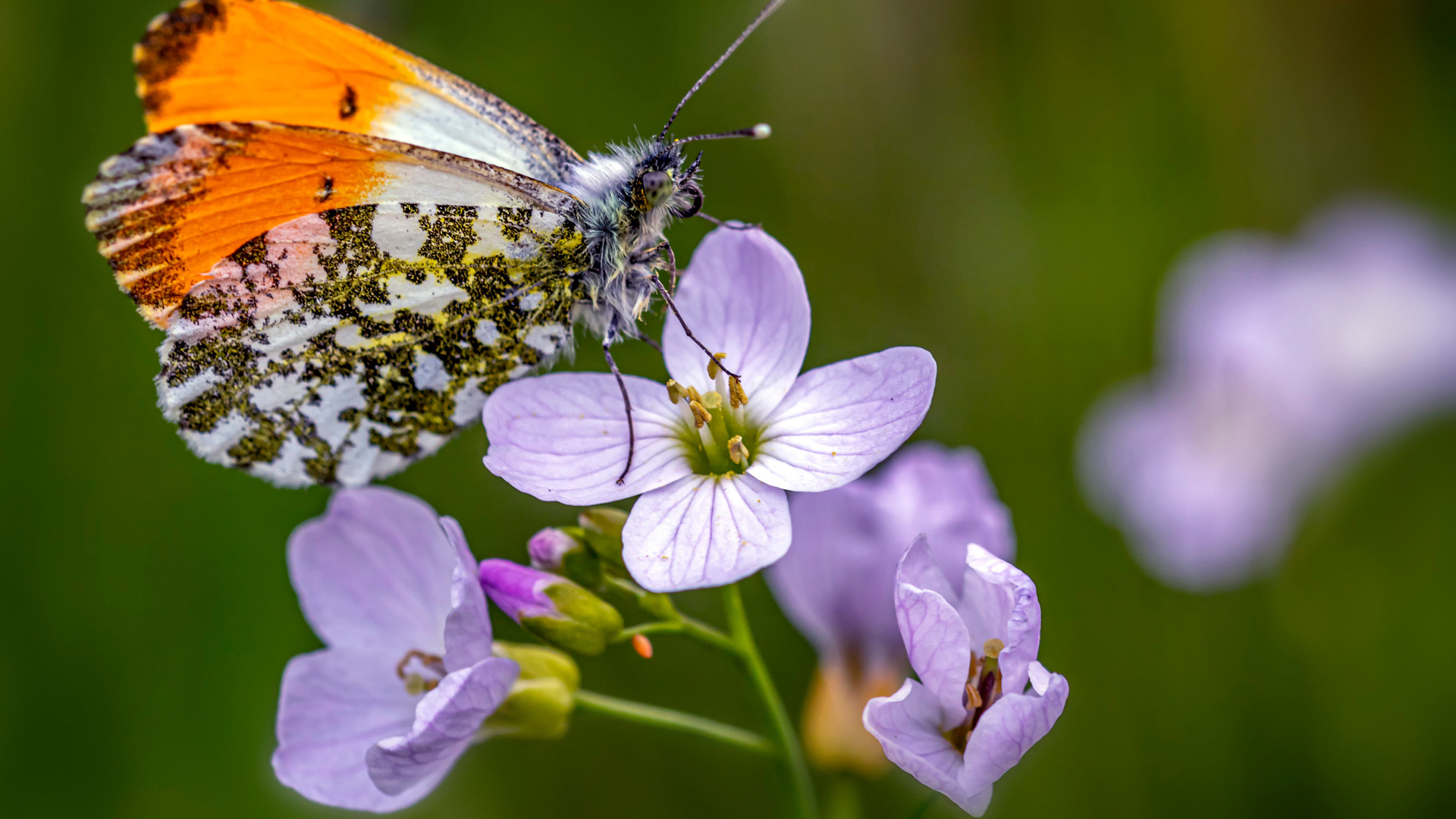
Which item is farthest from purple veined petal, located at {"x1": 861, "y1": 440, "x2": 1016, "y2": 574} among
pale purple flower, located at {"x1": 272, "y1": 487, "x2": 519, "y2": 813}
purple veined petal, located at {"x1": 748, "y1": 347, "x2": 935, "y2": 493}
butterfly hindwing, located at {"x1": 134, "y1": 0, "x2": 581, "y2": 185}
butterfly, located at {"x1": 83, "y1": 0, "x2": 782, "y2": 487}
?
butterfly hindwing, located at {"x1": 134, "y1": 0, "x2": 581, "y2": 185}

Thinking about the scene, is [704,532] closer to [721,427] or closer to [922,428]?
[721,427]

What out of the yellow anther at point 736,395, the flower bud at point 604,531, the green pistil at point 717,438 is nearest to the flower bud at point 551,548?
the flower bud at point 604,531

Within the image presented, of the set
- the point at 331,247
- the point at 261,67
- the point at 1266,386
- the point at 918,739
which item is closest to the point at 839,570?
the point at 918,739

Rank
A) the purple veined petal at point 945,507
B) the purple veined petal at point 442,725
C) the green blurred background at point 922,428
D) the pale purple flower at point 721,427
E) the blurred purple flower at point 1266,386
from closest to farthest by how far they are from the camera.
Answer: the purple veined petal at point 442,725 → the pale purple flower at point 721,427 → the purple veined petal at point 945,507 → the green blurred background at point 922,428 → the blurred purple flower at point 1266,386

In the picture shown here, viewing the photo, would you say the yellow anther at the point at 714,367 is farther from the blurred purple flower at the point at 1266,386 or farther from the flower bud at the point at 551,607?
the blurred purple flower at the point at 1266,386

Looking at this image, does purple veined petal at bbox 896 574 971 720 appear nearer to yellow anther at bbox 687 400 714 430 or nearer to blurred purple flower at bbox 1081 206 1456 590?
yellow anther at bbox 687 400 714 430

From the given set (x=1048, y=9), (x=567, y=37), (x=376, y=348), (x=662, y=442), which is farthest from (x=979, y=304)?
(x=376, y=348)
